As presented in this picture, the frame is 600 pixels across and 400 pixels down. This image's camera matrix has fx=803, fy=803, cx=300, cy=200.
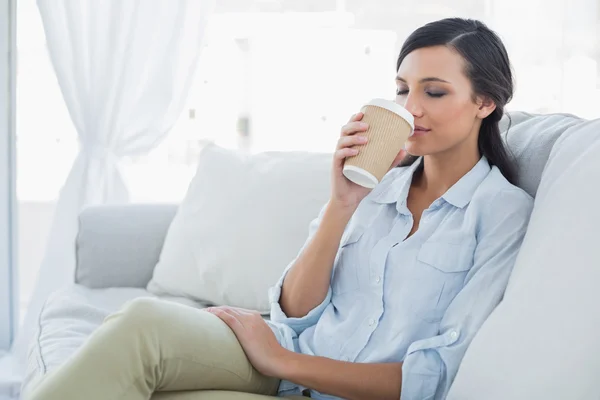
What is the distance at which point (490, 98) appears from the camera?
1471 mm

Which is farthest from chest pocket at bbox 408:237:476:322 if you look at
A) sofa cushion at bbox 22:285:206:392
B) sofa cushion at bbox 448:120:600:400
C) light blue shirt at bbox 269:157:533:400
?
sofa cushion at bbox 22:285:206:392

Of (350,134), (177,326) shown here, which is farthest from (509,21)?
Result: (177,326)

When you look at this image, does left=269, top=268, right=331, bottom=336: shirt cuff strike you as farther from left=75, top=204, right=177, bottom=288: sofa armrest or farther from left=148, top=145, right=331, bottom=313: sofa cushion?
left=75, top=204, right=177, bottom=288: sofa armrest

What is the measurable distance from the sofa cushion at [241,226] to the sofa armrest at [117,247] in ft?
0.29

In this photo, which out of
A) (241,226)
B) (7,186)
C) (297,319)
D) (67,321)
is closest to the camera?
(297,319)

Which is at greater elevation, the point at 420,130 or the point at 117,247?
the point at 420,130

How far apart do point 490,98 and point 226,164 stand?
3.35ft

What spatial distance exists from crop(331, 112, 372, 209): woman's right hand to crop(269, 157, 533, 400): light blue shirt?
3.0 inches

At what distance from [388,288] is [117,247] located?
114 cm

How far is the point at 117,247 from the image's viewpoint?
2.34 m

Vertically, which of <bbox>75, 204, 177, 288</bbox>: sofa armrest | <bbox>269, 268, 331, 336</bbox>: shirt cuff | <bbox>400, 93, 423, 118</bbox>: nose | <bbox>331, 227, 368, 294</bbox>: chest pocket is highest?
<bbox>400, 93, 423, 118</bbox>: nose

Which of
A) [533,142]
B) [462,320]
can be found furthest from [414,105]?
[462,320]

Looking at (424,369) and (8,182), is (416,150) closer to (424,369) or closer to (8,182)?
(424,369)

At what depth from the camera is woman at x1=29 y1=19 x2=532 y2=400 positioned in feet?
4.14
